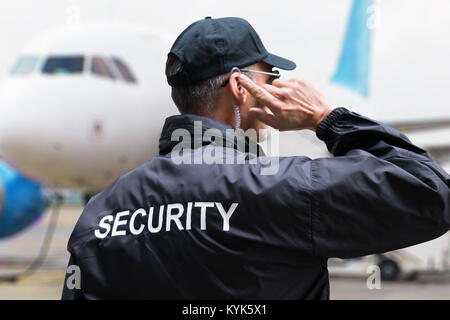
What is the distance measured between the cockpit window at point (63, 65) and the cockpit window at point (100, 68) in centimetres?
11

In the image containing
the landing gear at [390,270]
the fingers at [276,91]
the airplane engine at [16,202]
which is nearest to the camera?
the fingers at [276,91]

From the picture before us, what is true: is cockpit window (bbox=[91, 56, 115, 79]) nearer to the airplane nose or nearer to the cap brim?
the airplane nose

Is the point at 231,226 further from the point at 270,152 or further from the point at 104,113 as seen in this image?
the point at 104,113

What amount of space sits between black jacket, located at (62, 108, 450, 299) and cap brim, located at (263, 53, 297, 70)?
22 cm

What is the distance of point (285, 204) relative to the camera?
1024mm

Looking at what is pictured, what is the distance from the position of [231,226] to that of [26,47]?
6.40m

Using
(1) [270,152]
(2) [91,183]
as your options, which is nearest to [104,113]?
(2) [91,183]

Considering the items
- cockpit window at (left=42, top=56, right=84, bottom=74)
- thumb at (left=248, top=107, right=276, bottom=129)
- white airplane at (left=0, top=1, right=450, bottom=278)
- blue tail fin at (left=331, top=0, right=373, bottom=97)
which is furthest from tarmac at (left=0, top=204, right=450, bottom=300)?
thumb at (left=248, top=107, right=276, bottom=129)

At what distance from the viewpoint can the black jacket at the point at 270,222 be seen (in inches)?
40.2

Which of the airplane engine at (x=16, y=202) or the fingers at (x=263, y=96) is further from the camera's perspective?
the airplane engine at (x=16, y=202)

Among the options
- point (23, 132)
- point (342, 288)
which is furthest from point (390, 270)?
point (23, 132)

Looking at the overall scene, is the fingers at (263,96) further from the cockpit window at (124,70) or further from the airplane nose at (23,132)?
the cockpit window at (124,70)

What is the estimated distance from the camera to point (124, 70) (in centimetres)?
650

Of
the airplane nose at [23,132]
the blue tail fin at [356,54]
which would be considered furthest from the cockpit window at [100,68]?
the blue tail fin at [356,54]
